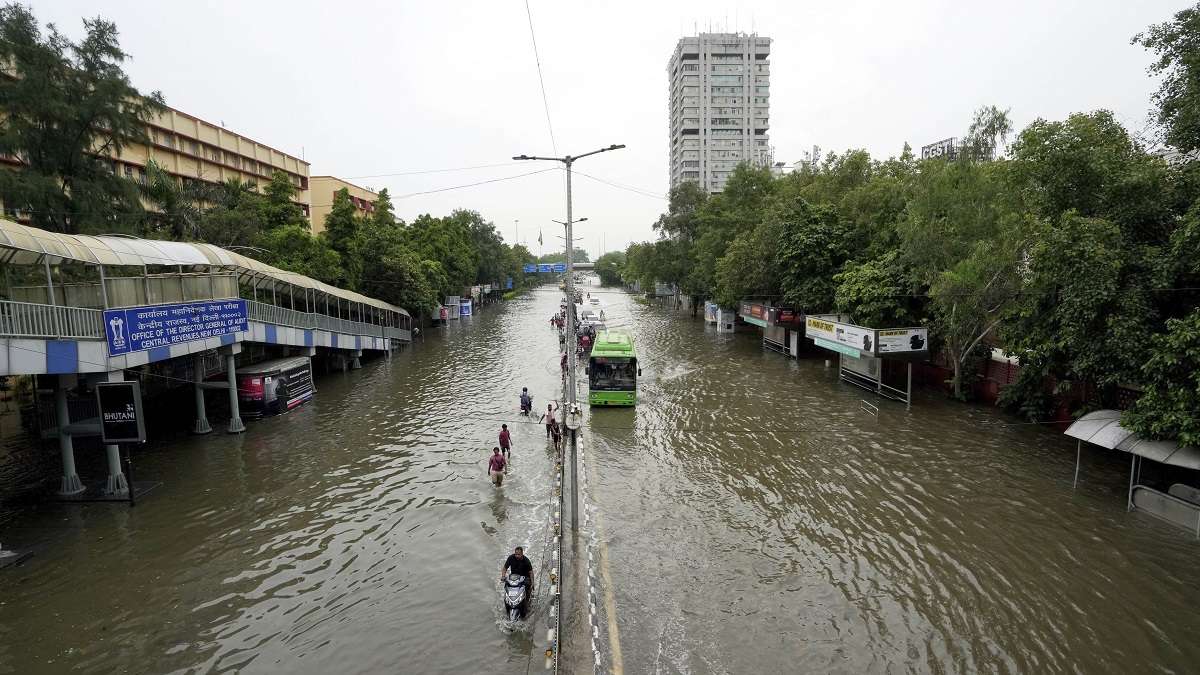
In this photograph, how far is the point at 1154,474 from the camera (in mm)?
15727

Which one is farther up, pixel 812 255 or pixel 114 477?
pixel 812 255

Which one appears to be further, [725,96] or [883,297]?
[725,96]

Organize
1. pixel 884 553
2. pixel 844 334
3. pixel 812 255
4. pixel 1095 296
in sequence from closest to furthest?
pixel 884 553 → pixel 1095 296 → pixel 844 334 → pixel 812 255

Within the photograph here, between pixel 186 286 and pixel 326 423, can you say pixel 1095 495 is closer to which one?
pixel 326 423

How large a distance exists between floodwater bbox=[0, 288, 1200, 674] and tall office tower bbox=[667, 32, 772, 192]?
11671 centimetres

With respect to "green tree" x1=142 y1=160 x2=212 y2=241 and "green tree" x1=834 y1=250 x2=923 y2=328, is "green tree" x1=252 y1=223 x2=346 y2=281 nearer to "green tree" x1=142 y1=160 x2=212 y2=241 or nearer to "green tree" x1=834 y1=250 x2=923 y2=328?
"green tree" x1=142 y1=160 x2=212 y2=241

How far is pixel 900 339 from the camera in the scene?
24.7 metres

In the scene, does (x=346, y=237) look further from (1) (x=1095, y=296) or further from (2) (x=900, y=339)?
(1) (x=1095, y=296)

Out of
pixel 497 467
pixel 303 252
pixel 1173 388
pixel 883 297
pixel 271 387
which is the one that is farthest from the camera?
pixel 303 252

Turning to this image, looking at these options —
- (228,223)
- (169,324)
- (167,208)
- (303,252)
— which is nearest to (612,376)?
(169,324)

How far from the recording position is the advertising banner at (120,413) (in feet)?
45.9

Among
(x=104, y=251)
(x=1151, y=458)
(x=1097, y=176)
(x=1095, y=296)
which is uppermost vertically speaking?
(x=1097, y=176)

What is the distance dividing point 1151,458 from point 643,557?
1136cm

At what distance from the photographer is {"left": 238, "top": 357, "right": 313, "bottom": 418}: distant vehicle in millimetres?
23516
